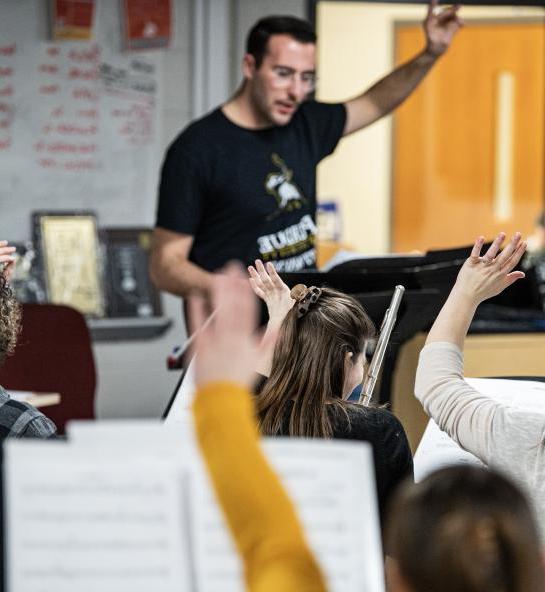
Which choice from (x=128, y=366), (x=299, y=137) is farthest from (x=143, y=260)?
(x=299, y=137)

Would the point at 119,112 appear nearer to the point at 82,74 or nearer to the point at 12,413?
the point at 82,74

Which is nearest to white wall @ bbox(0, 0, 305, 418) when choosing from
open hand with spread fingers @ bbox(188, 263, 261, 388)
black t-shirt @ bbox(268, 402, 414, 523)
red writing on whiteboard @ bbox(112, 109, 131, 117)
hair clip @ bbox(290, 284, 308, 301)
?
red writing on whiteboard @ bbox(112, 109, 131, 117)

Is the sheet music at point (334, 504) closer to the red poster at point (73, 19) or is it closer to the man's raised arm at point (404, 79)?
the man's raised arm at point (404, 79)

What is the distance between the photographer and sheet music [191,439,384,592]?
0.99 metres

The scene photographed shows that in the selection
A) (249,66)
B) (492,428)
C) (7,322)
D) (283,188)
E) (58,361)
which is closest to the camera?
(492,428)

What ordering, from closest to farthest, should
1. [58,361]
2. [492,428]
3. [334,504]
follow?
1. [334,504]
2. [492,428]
3. [58,361]

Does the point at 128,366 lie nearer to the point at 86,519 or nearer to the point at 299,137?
the point at 299,137

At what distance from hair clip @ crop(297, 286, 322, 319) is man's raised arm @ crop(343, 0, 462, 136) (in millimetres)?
1696

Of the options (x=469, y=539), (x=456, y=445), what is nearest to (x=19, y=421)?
(x=456, y=445)

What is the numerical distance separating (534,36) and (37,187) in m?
3.14

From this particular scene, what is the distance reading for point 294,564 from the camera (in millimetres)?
835

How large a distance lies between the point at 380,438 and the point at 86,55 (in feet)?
10.7

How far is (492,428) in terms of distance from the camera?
67.4 inches

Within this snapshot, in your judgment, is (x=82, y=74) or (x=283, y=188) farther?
(x=82, y=74)
